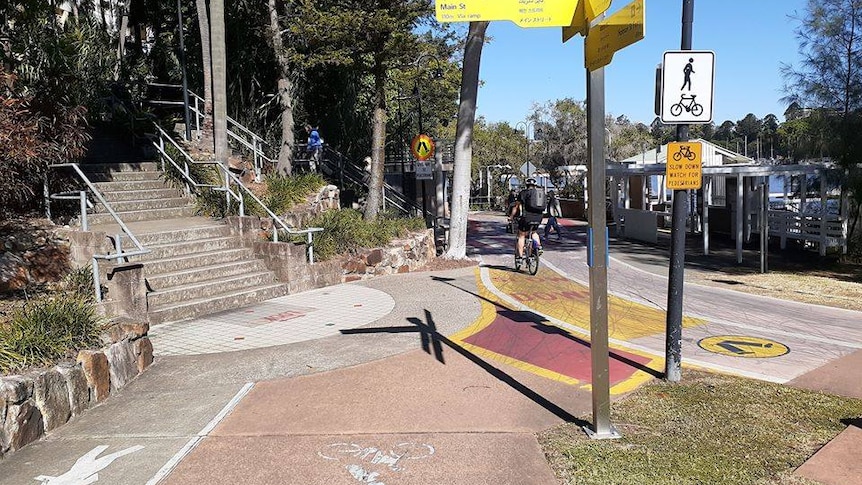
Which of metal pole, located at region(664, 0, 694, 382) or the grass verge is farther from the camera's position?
metal pole, located at region(664, 0, 694, 382)

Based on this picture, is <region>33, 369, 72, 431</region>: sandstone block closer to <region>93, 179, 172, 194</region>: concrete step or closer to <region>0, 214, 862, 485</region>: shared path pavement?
<region>0, 214, 862, 485</region>: shared path pavement

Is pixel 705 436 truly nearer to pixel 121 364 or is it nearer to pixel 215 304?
pixel 121 364

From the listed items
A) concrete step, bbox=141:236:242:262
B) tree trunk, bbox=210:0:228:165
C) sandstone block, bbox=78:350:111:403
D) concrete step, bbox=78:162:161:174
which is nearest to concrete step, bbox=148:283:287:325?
concrete step, bbox=141:236:242:262

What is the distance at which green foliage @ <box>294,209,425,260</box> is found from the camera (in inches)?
475

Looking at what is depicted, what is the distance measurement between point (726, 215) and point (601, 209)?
780 inches

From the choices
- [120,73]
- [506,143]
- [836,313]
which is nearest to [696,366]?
[836,313]

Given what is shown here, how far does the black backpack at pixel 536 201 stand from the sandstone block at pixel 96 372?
8.82 meters

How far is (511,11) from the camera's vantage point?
4.96m

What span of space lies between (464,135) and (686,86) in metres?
8.83

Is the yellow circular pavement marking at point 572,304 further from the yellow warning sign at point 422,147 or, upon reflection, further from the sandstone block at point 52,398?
the sandstone block at point 52,398

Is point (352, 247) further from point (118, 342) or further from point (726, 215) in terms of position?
point (726, 215)

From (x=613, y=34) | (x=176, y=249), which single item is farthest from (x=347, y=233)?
(x=613, y=34)

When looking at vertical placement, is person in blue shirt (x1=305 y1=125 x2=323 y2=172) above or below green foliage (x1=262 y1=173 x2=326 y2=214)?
above

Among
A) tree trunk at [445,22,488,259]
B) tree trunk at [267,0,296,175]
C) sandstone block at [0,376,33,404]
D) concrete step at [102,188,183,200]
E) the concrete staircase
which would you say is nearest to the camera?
sandstone block at [0,376,33,404]
